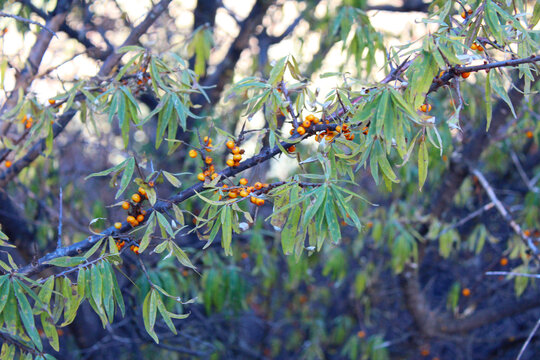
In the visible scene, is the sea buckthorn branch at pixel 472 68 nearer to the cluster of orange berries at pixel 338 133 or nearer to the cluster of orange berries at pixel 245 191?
the cluster of orange berries at pixel 338 133

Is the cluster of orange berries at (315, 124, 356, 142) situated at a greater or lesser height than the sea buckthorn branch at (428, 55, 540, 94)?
lesser

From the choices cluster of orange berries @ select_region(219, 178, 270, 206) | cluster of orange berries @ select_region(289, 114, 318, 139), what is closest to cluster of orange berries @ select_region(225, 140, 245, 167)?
cluster of orange berries @ select_region(219, 178, 270, 206)

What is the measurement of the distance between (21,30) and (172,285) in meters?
1.51

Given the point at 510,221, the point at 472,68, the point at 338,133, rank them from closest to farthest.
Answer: the point at 472,68
the point at 338,133
the point at 510,221

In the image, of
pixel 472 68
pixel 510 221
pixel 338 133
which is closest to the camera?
pixel 472 68

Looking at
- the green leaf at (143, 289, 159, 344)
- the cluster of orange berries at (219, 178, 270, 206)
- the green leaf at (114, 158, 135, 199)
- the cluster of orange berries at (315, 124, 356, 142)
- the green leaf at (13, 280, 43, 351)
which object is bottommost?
the green leaf at (143, 289, 159, 344)

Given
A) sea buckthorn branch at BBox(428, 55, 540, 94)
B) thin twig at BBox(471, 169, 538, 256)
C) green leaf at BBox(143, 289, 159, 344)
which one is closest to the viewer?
sea buckthorn branch at BBox(428, 55, 540, 94)

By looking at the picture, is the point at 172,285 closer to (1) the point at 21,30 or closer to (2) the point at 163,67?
(2) the point at 163,67

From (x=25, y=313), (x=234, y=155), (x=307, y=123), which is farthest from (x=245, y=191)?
(x=25, y=313)

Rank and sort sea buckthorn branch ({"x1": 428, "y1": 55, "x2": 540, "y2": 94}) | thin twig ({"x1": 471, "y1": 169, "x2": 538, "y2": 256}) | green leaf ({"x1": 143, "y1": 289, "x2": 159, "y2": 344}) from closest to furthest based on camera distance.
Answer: sea buckthorn branch ({"x1": 428, "y1": 55, "x2": 540, "y2": 94})
green leaf ({"x1": 143, "y1": 289, "x2": 159, "y2": 344})
thin twig ({"x1": 471, "y1": 169, "x2": 538, "y2": 256})

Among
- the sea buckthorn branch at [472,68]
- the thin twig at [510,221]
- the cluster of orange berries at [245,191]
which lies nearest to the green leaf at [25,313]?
the cluster of orange berries at [245,191]

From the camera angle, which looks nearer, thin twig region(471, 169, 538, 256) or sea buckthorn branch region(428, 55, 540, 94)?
sea buckthorn branch region(428, 55, 540, 94)

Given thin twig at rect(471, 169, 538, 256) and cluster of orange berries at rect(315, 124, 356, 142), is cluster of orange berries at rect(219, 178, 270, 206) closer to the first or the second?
cluster of orange berries at rect(315, 124, 356, 142)

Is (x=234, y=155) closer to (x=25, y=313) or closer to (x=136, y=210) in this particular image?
(x=136, y=210)
